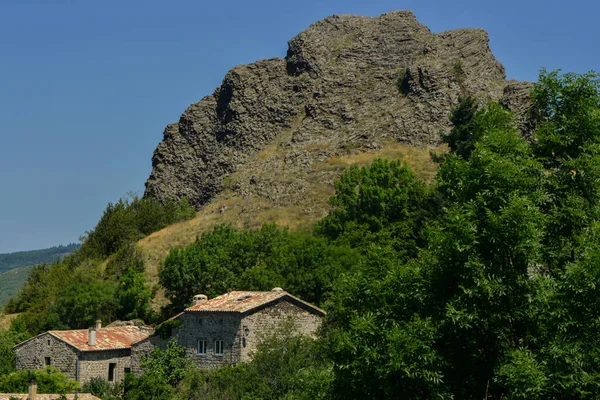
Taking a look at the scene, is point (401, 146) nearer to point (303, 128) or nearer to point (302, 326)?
point (303, 128)

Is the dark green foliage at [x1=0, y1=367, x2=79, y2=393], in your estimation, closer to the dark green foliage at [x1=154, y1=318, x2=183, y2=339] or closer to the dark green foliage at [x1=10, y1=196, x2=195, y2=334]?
the dark green foliage at [x1=154, y1=318, x2=183, y2=339]

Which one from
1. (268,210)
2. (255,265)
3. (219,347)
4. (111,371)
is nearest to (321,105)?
(268,210)

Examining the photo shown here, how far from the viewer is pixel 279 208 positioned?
82.9 meters

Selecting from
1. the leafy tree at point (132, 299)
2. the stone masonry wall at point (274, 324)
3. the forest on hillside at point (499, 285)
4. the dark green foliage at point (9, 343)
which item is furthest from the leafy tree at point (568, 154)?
the leafy tree at point (132, 299)

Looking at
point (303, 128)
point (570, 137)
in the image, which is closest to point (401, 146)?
point (303, 128)

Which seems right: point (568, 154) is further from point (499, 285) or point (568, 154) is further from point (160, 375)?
point (160, 375)

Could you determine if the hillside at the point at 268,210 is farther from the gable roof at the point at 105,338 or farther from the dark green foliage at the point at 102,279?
the gable roof at the point at 105,338

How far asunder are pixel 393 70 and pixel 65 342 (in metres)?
61.2

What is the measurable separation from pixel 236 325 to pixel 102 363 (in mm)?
9025

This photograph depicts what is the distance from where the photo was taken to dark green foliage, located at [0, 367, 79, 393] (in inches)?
1750

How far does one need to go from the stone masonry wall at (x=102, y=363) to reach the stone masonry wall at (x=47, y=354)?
49cm

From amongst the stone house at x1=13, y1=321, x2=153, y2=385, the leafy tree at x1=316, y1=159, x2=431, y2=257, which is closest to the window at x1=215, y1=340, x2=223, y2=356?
the stone house at x1=13, y1=321, x2=153, y2=385

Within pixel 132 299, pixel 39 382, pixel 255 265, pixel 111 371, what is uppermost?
pixel 255 265

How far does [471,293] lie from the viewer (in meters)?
20.0
